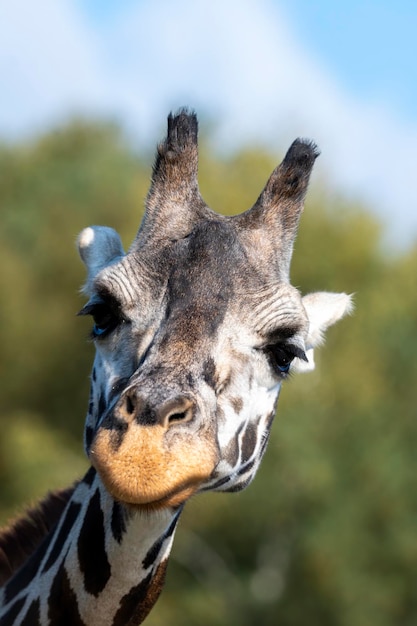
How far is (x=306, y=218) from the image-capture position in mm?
37125

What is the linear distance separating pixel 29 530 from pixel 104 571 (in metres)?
1.20

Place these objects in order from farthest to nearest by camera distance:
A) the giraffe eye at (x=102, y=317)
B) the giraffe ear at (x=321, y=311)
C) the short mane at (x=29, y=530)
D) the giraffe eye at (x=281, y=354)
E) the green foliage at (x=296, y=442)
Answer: the green foliage at (x=296, y=442), the giraffe ear at (x=321, y=311), the short mane at (x=29, y=530), the giraffe eye at (x=281, y=354), the giraffe eye at (x=102, y=317)

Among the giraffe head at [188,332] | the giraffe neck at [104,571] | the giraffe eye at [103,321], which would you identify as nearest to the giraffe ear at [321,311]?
the giraffe head at [188,332]

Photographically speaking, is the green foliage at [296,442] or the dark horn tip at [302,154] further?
the green foliage at [296,442]

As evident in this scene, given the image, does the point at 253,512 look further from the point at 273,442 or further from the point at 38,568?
the point at 38,568

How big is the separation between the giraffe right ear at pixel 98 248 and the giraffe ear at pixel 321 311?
4.22ft

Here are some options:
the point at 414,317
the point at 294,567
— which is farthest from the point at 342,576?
the point at 414,317

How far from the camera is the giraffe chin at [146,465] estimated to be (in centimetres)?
562

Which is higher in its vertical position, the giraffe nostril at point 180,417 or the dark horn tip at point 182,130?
the dark horn tip at point 182,130

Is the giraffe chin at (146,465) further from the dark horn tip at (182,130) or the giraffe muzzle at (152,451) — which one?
the dark horn tip at (182,130)

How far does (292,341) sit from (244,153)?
3364cm

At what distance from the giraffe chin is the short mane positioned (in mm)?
1776

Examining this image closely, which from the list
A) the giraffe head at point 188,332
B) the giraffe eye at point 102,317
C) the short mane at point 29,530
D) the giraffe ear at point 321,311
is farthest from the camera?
the giraffe ear at point 321,311

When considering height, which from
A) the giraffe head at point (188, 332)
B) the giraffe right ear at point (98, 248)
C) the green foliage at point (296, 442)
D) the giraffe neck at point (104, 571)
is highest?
the green foliage at point (296, 442)
